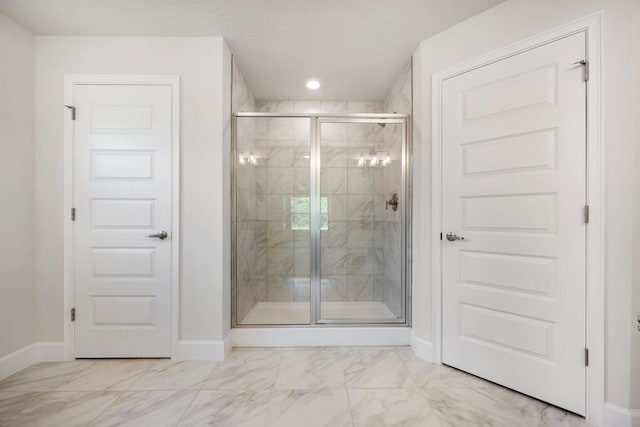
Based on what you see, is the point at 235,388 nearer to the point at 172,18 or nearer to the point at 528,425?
the point at 528,425

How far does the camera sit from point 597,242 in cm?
148

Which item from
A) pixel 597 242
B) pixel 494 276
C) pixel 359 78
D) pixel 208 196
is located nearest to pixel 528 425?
pixel 494 276

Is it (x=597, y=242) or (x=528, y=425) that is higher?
(x=597, y=242)

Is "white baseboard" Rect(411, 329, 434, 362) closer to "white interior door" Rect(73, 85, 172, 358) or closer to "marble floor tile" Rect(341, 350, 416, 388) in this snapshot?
"marble floor tile" Rect(341, 350, 416, 388)

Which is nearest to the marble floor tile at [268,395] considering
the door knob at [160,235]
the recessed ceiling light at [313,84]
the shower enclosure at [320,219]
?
the shower enclosure at [320,219]

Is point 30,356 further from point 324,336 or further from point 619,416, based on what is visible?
point 619,416

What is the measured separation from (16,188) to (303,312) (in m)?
2.30

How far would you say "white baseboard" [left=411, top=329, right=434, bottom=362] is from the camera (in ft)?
7.06

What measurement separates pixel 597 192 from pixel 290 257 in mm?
2144

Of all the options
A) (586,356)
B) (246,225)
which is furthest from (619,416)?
(246,225)

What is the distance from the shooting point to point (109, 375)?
76.5 inches

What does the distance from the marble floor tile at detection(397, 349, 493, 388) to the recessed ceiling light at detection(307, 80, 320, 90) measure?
268 cm

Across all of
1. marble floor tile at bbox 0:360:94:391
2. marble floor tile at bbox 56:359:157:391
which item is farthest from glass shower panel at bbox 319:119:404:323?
marble floor tile at bbox 0:360:94:391

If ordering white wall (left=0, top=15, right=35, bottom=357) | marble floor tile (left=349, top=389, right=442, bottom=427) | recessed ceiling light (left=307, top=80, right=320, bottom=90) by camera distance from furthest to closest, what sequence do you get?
recessed ceiling light (left=307, top=80, right=320, bottom=90), white wall (left=0, top=15, right=35, bottom=357), marble floor tile (left=349, top=389, right=442, bottom=427)
